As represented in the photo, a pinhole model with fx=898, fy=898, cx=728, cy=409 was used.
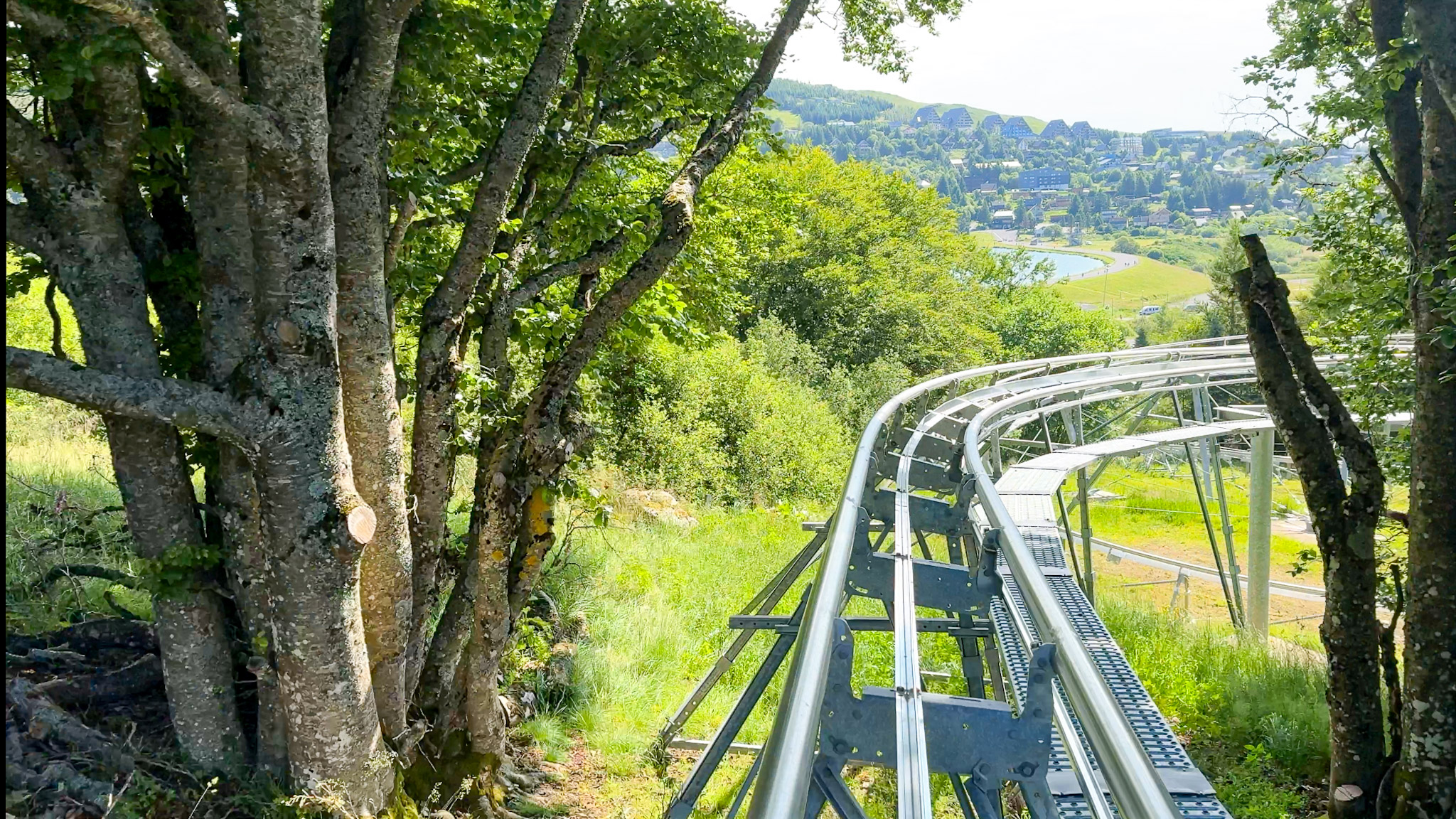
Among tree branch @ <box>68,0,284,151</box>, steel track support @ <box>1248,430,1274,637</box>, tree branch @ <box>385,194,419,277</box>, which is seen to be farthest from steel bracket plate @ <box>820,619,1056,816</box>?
steel track support @ <box>1248,430,1274,637</box>

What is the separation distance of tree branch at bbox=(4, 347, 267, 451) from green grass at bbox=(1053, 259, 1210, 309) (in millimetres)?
109016

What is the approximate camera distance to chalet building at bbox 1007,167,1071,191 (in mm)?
174125

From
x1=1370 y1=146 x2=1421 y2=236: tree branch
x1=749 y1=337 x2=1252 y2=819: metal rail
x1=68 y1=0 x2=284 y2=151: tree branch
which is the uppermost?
x1=68 y1=0 x2=284 y2=151: tree branch

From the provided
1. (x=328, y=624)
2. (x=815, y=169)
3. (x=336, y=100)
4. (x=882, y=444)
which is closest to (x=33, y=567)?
(x=328, y=624)

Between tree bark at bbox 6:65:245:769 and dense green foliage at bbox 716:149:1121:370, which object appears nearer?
tree bark at bbox 6:65:245:769

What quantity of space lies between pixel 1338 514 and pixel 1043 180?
613 feet

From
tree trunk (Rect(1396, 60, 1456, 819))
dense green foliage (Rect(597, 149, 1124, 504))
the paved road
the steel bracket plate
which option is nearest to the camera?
the steel bracket plate

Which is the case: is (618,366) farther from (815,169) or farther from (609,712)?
(815,169)

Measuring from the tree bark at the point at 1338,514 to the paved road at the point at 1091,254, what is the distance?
120083 millimetres

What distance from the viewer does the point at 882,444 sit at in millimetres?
5164

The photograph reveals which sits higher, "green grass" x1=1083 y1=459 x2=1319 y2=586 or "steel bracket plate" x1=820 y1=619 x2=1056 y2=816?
"steel bracket plate" x1=820 y1=619 x2=1056 y2=816

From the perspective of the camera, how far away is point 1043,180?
177 m

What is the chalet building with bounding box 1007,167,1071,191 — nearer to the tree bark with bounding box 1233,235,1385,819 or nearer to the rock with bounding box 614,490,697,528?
the rock with bounding box 614,490,697,528

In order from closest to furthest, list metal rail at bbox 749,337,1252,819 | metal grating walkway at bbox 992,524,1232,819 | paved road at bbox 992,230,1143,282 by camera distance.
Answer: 1. metal rail at bbox 749,337,1252,819
2. metal grating walkway at bbox 992,524,1232,819
3. paved road at bbox 992,230,1143,282
